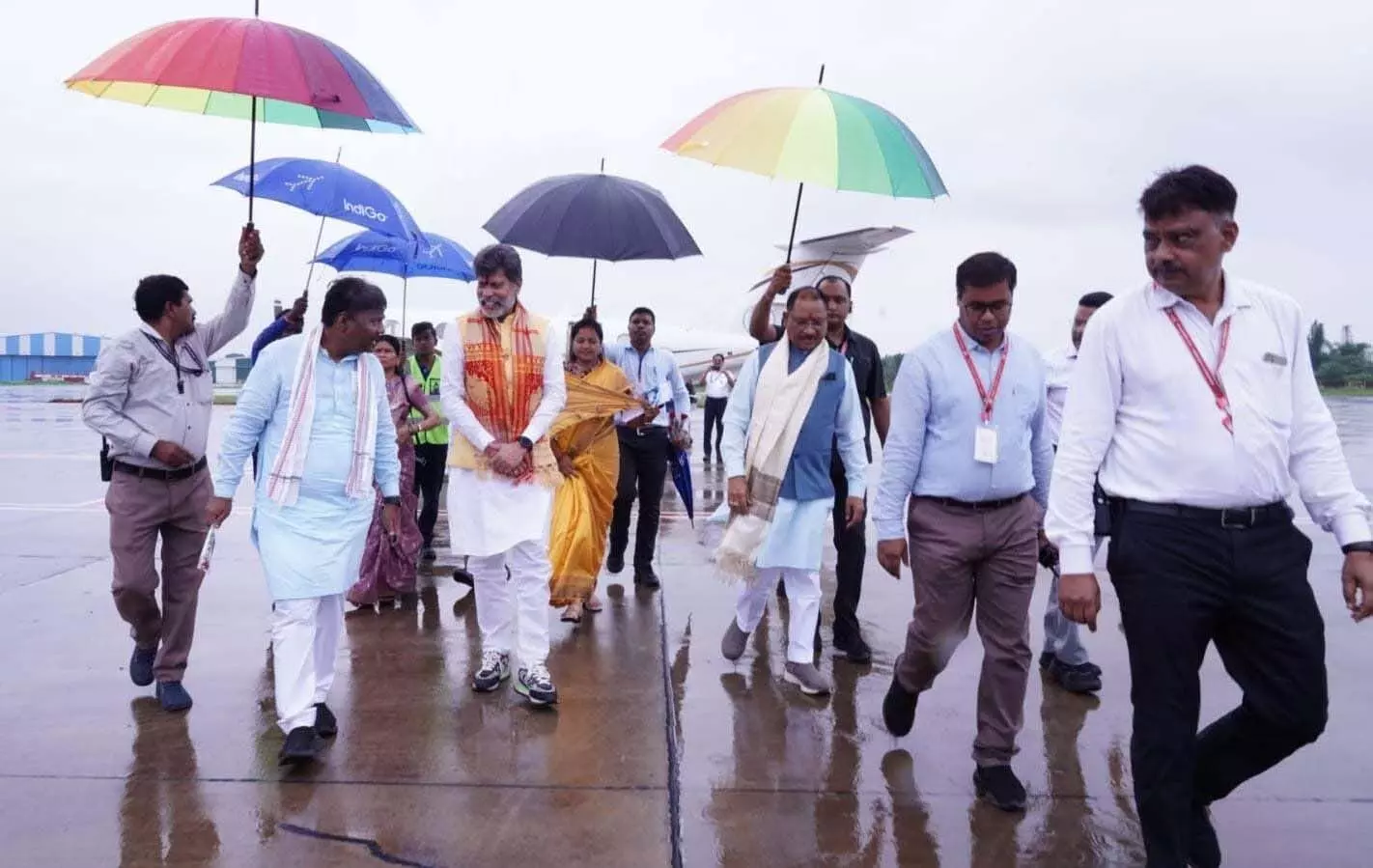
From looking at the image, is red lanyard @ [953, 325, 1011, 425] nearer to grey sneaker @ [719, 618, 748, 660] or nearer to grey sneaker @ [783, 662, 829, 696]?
grey sneaker @ [783, 662, 829, 696]

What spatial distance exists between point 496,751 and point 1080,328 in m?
3.46

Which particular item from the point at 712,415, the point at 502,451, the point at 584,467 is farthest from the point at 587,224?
the point at 712,415

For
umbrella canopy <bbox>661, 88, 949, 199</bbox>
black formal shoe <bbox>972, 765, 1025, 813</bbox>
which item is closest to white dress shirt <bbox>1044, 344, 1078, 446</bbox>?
umbrella canopy <bbox>661, 88, 949, 199</bbox>

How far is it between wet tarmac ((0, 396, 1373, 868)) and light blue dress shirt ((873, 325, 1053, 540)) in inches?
41.0

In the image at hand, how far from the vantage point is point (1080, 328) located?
16.7 feet

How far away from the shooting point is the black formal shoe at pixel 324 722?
404cm

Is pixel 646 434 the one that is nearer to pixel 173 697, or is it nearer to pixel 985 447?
pixel 173 697

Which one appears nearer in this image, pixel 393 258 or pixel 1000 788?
pixel 1000 788

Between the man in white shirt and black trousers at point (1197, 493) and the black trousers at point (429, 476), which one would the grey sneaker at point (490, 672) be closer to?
the man in white shirt and black trousers at point (1197, 493)

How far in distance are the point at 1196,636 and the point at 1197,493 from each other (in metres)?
0.39

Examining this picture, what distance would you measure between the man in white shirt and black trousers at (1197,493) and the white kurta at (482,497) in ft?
7.89

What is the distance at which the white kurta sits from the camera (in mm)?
4465

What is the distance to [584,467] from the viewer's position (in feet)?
19.2

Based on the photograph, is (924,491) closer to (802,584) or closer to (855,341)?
(802,584)
